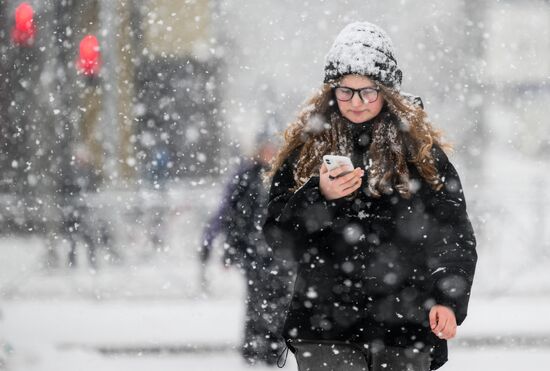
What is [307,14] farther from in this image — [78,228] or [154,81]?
[78,228]

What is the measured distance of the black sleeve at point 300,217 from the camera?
2963 mm

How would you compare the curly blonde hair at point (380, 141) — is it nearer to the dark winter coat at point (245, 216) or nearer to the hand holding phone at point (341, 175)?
the hand holding phone at point (341, 175)

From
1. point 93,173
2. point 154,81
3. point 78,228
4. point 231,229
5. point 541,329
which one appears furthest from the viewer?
point 154,81

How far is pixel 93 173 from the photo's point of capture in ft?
51.0

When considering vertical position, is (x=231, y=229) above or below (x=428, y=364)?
above

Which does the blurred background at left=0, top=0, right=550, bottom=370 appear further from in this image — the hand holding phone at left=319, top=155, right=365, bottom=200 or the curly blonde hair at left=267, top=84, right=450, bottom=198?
the hand holding phone at left=319, top=155, right=365, bottom=200

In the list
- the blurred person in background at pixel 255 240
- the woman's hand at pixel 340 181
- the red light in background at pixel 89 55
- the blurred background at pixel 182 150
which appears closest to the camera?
the woman's hand at pixel 340 181

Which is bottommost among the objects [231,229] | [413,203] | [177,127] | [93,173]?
[413,203]

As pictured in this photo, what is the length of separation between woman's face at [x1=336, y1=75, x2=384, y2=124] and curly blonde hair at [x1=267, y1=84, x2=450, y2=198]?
1.1 inches

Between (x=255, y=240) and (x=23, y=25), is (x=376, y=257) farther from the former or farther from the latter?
(x=23, y=25)

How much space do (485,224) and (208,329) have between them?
3904 mm

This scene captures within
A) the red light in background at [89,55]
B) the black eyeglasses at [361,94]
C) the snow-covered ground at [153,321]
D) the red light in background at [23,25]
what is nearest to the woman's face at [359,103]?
the black eyeglasses at [361,94]

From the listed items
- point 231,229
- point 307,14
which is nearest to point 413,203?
point 231,229

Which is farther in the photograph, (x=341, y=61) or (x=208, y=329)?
(x=208, y=329)
